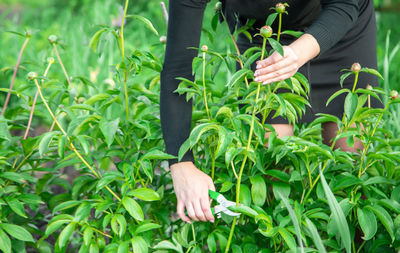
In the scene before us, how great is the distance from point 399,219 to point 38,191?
1101mm

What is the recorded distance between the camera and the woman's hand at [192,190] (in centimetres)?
116

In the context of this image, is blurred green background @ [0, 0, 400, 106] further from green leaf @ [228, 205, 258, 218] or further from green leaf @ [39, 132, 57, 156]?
green leaf @ [228, 205, 258, 218]

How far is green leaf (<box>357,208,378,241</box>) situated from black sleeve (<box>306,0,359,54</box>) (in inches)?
16.8

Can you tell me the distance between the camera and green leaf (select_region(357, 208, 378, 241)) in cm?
111

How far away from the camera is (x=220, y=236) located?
1.20 meters

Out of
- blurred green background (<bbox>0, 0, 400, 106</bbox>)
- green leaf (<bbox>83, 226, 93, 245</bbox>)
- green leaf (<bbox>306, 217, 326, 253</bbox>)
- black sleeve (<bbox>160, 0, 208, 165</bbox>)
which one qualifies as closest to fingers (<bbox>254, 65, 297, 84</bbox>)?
black sleeve (<bbox>160, 0, 208, 165</bbox>)

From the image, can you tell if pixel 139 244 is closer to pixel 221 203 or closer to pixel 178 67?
pixel 221 203

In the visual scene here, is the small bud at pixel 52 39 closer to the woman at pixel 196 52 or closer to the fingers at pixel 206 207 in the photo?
the woman at pixel 196 52

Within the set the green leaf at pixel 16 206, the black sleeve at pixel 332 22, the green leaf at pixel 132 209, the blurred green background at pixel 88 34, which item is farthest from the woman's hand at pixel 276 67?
the blurred green background at pixel 88 34

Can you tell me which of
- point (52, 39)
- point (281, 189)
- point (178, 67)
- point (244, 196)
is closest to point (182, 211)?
point (244, 196)

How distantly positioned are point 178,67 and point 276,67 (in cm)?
30

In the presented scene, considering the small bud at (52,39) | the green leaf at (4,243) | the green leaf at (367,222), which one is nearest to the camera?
the green leaf at (367,222)

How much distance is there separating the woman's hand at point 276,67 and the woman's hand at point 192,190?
0.30 meters

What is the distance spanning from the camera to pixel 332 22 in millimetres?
1206
